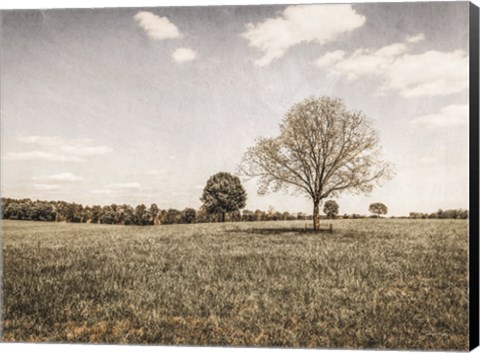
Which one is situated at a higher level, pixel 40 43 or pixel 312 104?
pixel 40 43

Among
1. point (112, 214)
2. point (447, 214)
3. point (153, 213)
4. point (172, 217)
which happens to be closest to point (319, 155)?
point (447, 214)

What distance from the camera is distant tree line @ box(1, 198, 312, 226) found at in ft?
25.2

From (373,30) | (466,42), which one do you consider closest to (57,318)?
(373,30)

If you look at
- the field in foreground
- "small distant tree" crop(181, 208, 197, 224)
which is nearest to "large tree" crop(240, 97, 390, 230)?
the field in foreground

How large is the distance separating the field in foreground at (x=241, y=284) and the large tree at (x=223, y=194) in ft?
0.71

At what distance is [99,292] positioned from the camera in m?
7.53

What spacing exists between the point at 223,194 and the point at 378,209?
1717mm

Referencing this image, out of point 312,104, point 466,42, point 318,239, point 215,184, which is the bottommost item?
point 318,239

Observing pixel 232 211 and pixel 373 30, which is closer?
pixel 373 30

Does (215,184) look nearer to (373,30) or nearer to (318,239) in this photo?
(318,239)

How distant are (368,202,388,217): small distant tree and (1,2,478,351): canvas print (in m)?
0.02

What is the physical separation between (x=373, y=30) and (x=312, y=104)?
102 centimetres

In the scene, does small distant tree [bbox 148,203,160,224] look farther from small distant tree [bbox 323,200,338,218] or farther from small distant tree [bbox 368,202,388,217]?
small distant tree [bbox 368,202,388,217]

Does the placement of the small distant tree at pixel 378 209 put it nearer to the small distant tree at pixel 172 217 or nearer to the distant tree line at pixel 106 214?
the distant tree line at pixel 106 214
